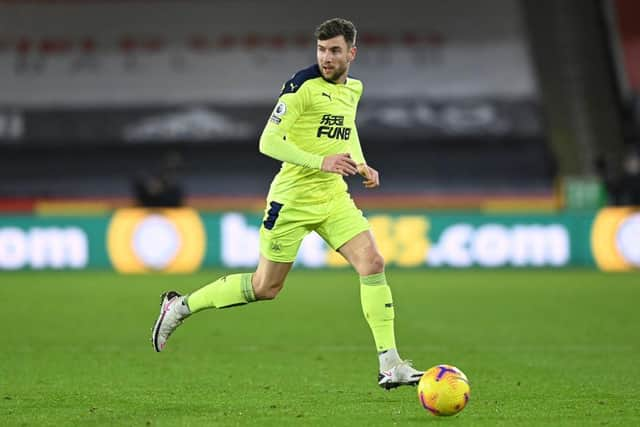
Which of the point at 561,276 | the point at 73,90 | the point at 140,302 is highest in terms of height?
the point at 73,90

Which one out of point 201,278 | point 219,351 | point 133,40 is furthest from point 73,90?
point 219,351

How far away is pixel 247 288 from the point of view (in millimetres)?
6832

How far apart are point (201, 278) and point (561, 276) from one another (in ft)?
15.8

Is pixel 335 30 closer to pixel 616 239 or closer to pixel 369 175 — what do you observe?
pixel 369 175

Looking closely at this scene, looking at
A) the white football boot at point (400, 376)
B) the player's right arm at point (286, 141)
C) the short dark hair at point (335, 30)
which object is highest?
the short dark hair at point (335, 30)

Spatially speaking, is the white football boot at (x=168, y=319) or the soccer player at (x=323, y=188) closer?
the soccer player at (x=323, y=188)

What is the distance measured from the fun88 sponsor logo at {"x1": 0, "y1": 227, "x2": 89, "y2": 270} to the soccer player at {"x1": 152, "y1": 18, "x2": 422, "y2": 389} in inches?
438

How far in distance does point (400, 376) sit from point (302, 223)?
1004 millimetres

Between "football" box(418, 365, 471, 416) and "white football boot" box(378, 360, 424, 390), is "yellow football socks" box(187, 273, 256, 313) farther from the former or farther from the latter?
"football" box(418, 365, 471, 416)

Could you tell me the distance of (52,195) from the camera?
23797mm

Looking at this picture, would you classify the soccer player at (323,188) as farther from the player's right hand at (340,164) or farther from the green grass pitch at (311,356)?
the green grass pitch at (311,356)

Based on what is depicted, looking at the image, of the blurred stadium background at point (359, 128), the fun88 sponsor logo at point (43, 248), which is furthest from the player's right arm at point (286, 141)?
the fun88 sponsor logo at point (43, 248)

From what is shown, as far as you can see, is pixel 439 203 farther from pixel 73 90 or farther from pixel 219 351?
pixel 219 351

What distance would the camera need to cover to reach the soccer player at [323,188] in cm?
637
